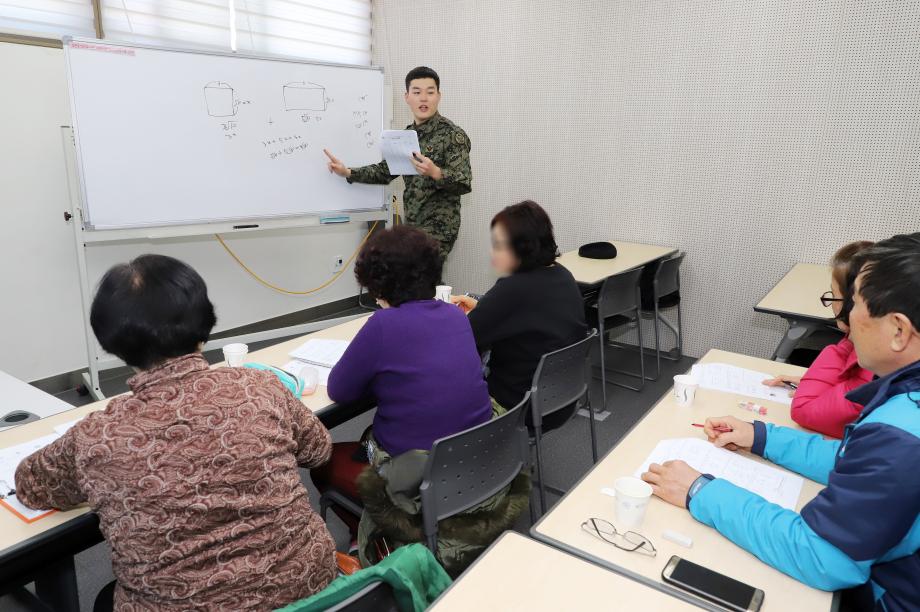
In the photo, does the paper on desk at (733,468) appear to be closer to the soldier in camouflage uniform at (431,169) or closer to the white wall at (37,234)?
the soldier in camouflage uniform at (431,169)

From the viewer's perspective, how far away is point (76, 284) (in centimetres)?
356

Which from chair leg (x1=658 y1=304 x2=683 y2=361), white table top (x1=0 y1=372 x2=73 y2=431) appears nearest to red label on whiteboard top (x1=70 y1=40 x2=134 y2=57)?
white table top (x1=0 y1=372 x2=73 y2=431)

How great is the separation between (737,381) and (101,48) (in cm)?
333

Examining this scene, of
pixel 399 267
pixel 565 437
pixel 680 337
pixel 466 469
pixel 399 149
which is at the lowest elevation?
pixel 565 437

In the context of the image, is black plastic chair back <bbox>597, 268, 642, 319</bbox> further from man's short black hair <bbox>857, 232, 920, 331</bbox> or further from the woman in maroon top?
the woman in maroon top

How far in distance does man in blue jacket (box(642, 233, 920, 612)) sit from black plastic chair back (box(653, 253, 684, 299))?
8.02 ft

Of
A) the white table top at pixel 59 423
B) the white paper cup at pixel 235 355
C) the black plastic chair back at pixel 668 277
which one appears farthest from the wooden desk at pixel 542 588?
the black plastic chair back at pixel 668 277

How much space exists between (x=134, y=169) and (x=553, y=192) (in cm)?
283

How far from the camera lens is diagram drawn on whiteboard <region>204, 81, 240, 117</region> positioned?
349cm

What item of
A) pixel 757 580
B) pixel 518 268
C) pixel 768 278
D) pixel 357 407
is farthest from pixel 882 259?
pixel 768 278

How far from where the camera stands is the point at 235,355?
1.88 meters

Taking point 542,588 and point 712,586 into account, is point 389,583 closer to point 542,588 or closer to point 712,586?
point 542,588

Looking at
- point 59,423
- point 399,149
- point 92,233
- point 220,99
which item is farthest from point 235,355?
point 399,149

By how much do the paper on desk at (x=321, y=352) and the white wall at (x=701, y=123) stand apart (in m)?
2.73
